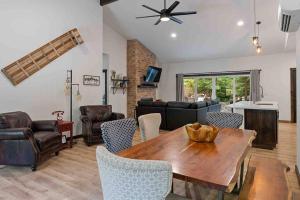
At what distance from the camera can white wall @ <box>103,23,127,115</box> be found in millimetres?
7711

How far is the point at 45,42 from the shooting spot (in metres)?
4.90

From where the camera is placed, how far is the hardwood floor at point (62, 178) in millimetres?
2580

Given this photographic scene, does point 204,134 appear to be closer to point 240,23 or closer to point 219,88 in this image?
point 240,23

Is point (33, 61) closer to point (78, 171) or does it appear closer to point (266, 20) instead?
point (78, 171)

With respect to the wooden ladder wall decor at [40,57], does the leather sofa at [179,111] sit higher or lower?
lower

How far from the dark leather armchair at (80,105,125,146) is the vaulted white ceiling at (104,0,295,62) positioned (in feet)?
10.7

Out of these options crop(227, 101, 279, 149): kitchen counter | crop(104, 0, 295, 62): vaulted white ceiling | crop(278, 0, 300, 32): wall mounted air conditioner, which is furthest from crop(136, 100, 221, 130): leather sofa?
crop(278, 0, 300, 32): wall mounted air conditioner

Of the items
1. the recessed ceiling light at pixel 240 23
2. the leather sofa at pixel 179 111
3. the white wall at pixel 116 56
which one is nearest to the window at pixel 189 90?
the white wall at pixel 116 56

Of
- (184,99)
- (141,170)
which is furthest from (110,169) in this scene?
(184,99)

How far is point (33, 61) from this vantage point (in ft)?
15.3

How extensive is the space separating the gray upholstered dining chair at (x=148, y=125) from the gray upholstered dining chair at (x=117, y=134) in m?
0.17

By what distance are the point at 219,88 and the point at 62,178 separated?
8071mm

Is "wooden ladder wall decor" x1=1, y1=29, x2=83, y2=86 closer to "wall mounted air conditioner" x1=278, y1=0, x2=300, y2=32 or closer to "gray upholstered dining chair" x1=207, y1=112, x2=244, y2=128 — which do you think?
"gray upholstered dining chair" x1=207, y1=112, x2=244, y2=128

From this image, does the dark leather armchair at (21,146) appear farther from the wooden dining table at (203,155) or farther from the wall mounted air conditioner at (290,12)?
the wall mounted air conditioner at (290,12)
